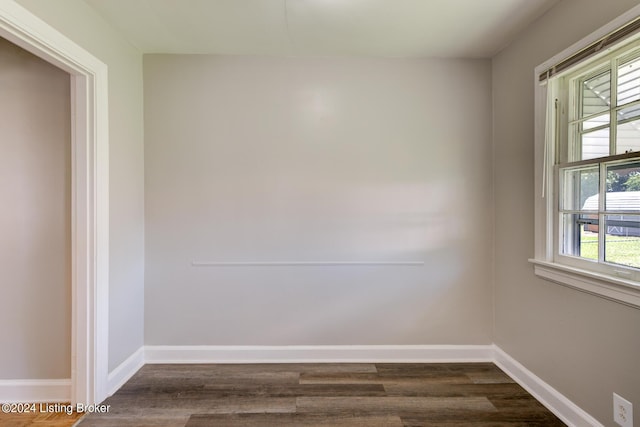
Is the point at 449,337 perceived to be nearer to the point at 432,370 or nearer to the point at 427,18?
the point at 432,370

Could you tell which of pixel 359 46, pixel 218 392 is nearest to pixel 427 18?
pixel 359 46

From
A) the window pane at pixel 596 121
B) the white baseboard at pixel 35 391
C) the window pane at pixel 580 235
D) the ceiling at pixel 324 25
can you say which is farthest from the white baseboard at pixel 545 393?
the white baseboard at pixel 35 391

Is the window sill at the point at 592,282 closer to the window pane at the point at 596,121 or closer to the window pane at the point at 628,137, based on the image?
the window pane at the point at 628,137

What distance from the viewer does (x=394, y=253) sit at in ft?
7.73

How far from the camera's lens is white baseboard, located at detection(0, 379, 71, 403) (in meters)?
1.86

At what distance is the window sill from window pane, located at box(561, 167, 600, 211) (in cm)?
37

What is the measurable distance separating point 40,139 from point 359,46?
2.28 meters

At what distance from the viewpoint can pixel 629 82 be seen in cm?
142

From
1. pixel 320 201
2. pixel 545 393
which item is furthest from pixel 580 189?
pixel 320 201

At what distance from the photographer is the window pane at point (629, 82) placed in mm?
1386

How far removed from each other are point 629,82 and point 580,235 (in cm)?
83

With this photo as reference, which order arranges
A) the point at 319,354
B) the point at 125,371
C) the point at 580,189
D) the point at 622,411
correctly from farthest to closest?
the point at 319,354
the point at 125,371
the point at 580,189
the point at 622,411

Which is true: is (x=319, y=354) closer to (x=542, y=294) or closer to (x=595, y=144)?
(x=542, y=294)

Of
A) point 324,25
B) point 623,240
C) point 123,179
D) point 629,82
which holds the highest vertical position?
point 324,25
